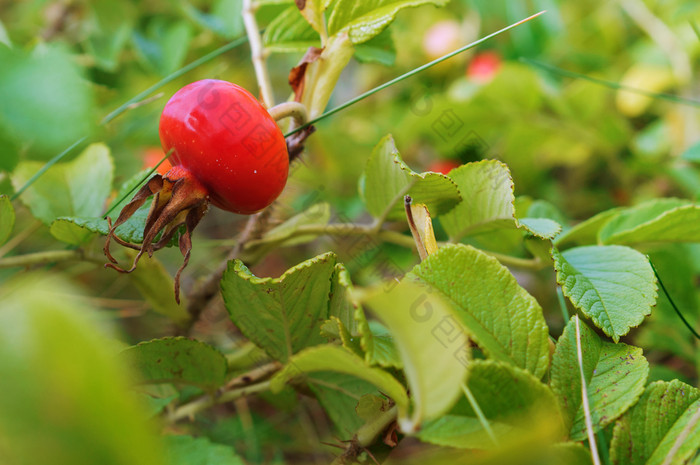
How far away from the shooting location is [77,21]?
1302 millimetres

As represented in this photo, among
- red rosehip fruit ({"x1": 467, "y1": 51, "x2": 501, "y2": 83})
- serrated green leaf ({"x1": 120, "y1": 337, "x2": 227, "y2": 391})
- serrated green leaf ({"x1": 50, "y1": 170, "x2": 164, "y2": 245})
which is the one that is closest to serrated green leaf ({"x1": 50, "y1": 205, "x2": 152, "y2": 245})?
serrated green leaf ({"x1": 50, "y1": 170, "x2": 164, "y2": 245})

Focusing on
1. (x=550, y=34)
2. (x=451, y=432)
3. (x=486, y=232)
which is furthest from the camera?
(x=550, y=34)

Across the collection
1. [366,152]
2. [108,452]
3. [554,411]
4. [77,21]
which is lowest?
[366,152]

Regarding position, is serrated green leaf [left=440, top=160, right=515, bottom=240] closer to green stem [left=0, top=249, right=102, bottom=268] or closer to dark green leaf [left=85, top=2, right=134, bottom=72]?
green stem [left=0, top=249, right=102, bottom=268]

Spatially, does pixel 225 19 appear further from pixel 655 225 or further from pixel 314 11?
pixel 655 225

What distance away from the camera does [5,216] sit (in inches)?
20.2

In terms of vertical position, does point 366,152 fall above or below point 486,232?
below

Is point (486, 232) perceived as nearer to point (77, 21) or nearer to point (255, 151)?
point (255, 151)

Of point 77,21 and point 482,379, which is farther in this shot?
point 77,21

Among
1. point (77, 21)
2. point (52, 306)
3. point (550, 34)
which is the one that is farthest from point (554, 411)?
point (77, 21)

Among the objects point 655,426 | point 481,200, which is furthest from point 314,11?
point 655,426

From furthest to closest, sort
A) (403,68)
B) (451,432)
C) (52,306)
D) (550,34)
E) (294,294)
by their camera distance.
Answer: (403,68) < (550,34) < (294,294) < (451,432) < (52,306)

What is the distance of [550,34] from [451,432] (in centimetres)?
114

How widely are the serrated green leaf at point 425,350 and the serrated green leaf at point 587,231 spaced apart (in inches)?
14.4
